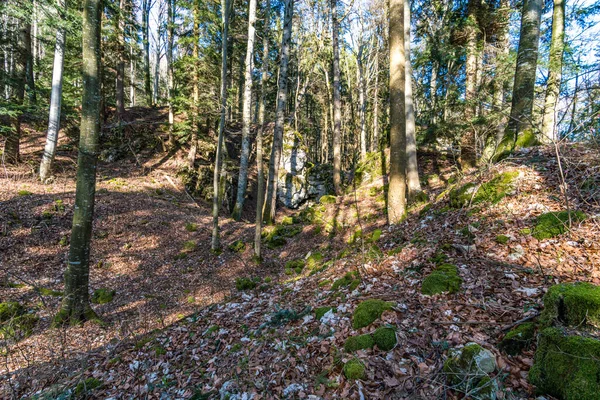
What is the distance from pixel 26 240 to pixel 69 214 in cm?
157

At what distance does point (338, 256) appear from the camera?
7.74m

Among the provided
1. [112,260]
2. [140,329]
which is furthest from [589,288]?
[112,260]

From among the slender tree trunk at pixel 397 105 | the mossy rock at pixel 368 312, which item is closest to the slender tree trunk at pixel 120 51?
the slender tree trunk at pixel 397 105

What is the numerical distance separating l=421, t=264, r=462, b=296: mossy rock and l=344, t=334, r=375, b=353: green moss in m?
1.13

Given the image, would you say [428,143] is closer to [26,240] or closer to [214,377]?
[214,377]

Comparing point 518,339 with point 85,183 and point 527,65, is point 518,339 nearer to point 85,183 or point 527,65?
point 527,65

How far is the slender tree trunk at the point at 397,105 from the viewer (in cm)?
660

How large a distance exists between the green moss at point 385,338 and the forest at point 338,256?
0.02 m

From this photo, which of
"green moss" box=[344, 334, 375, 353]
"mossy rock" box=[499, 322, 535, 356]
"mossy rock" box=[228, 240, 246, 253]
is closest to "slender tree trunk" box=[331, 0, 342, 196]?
"mossy rock" box=[228, 240, 246, 253]

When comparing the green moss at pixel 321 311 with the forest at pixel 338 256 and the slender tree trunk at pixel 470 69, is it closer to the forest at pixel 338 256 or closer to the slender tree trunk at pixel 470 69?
the forest at pixel 338 256

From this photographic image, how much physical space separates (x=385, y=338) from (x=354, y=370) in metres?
0.50

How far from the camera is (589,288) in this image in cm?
229

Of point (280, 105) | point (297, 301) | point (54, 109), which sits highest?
point (54, 109)

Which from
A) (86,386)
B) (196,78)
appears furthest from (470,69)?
(86,386)
